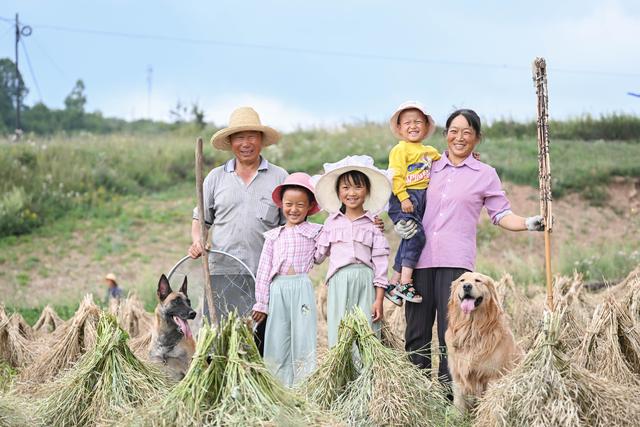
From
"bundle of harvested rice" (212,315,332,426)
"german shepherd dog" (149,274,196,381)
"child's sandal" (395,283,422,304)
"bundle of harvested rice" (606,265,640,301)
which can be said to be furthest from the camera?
"bundle of harvested rice" (606,265,640,301)

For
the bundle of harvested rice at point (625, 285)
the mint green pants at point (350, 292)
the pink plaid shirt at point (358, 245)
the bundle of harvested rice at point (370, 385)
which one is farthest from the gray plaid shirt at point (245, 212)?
the bundle of harvested rice at point (625, 285)

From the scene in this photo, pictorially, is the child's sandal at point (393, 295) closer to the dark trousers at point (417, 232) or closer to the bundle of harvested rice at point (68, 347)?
the dark trousers at point (417, 232)

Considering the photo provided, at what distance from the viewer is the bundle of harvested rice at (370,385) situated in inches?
207

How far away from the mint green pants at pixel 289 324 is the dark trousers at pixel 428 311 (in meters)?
0.71

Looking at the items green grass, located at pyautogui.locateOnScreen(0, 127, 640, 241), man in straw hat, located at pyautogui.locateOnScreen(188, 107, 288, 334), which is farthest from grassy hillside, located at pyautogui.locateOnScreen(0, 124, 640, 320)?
man in straw hat, located at pyautogui.locateOnScreen(188, 107, 288, 334)

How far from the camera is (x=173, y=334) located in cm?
674

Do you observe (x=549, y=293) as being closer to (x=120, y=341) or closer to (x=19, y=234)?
(x=120, y=341)

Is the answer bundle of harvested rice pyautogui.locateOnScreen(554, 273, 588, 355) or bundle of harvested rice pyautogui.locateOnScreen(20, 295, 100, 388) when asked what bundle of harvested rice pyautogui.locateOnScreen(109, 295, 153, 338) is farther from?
bundle of harvested rice pyautogui.locateOnScreen(554, 273, 588, 355)

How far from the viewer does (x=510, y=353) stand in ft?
20.0

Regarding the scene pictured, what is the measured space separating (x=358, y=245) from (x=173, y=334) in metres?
1.58

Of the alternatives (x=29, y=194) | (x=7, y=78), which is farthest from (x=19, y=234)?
(x=7, y=78)

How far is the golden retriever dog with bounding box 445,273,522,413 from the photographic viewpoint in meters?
6.04

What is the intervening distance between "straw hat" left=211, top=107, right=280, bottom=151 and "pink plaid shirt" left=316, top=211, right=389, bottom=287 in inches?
41.7

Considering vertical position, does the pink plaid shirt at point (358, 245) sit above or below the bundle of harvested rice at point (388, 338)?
above
